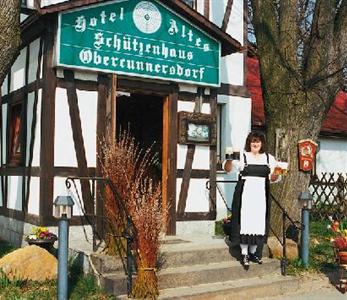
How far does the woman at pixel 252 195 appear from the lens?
24.4ft

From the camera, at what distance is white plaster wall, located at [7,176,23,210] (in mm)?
9195

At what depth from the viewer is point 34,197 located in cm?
851

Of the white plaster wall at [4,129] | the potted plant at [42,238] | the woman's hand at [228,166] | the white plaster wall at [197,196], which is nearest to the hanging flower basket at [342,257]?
the woman's hand at [228,166]

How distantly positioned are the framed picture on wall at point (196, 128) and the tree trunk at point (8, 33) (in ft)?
10.3

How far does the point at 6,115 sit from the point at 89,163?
259 cm

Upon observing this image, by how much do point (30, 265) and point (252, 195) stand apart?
3.06 m

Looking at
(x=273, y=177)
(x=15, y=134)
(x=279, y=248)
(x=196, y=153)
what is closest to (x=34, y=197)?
(x=15, y=134)

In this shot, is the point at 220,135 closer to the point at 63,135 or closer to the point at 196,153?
the point at 196,153

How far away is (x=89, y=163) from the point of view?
8453 millimetres

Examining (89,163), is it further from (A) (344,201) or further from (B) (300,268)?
(A) (344,201)

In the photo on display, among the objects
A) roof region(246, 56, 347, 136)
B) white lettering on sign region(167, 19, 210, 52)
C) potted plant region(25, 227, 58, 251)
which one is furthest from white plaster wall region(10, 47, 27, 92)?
roof region(246, 56, 347, 136)

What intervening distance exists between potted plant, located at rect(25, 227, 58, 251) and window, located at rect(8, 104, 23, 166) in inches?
86.9

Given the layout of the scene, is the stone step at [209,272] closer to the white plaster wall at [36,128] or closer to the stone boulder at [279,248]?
the stone boulder at [279,248]

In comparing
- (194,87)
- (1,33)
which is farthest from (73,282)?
(194,87)
